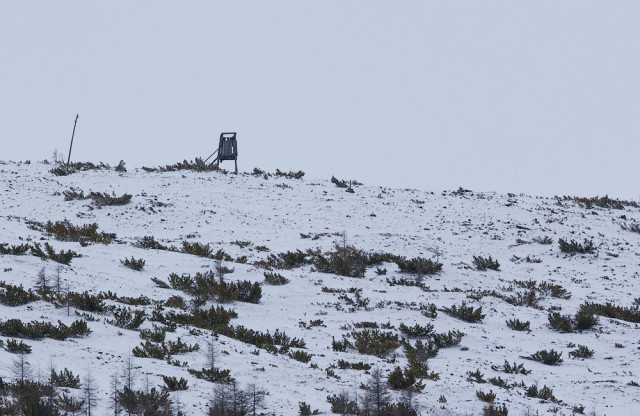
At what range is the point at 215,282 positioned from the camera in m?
14.7

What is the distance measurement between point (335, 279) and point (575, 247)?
8.73m

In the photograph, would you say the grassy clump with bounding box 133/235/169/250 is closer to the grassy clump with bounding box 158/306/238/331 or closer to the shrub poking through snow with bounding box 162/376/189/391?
the grassy clump with bounding box 158/306/238/331

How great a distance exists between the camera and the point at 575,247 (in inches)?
823

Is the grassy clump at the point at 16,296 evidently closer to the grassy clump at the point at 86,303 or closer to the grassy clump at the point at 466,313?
the grassy clump at the point at 86,303

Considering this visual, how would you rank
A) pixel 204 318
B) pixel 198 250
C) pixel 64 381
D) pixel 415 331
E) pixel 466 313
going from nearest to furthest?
pixel 64 381 < pixel 204 318 < pixel 415 331 < pixel 466 313 < pixel 198 250

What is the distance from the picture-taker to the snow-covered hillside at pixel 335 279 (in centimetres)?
962

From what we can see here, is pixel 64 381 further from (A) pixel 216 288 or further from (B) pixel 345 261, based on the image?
(B) pixel 345 261

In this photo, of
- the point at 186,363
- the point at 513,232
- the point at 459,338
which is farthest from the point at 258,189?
the point at 186,363

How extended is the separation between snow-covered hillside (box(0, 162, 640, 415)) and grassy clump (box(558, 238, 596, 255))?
0.84ft

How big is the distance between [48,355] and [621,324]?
454 inches

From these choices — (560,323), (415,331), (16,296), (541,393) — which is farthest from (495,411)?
(16,296)

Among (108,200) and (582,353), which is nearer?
(582,353)

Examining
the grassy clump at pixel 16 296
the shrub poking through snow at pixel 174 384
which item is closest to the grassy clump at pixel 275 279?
the grassy clump at pixel 16 296

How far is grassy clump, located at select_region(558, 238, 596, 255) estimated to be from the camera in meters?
20.9
